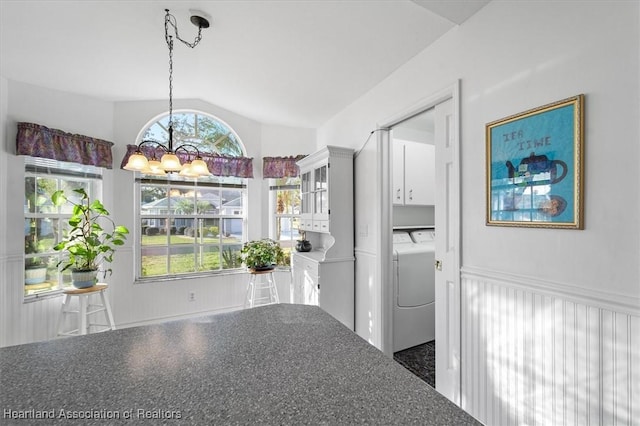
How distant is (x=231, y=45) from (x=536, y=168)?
Answer: 7.28ft

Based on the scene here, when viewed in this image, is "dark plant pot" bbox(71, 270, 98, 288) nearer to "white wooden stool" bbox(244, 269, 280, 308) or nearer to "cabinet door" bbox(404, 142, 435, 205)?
"white wooden stool" bbox(244, 269, 280, 308)

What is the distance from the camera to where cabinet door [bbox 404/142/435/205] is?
3150 millimetres

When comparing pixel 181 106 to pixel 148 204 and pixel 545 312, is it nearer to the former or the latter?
pixel 148 204

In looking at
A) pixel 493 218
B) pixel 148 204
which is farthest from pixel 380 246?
pixel 148 204

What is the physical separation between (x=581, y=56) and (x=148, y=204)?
3961 mm

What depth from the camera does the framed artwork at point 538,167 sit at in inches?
48.0

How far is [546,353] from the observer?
133 centimetres

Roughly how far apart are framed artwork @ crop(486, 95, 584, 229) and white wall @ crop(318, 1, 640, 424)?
42 millimetres

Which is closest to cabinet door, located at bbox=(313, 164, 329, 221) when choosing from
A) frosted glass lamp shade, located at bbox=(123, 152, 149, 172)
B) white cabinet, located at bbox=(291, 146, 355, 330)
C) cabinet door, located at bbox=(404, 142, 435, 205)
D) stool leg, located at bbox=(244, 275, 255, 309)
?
white cabinet, located at bbox=(291, 146, 355, 330)

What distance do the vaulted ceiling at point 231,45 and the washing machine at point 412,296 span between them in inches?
68.0

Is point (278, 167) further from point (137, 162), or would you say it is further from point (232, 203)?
point (137, 162)

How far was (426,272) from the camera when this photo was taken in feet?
9.44

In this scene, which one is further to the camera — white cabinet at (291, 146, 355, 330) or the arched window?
the arched window

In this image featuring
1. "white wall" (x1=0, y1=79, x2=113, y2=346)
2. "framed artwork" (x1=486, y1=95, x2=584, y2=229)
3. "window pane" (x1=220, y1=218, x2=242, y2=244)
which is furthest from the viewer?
"window pane" (x1=220, y1=218, x2=242, y2=244)
